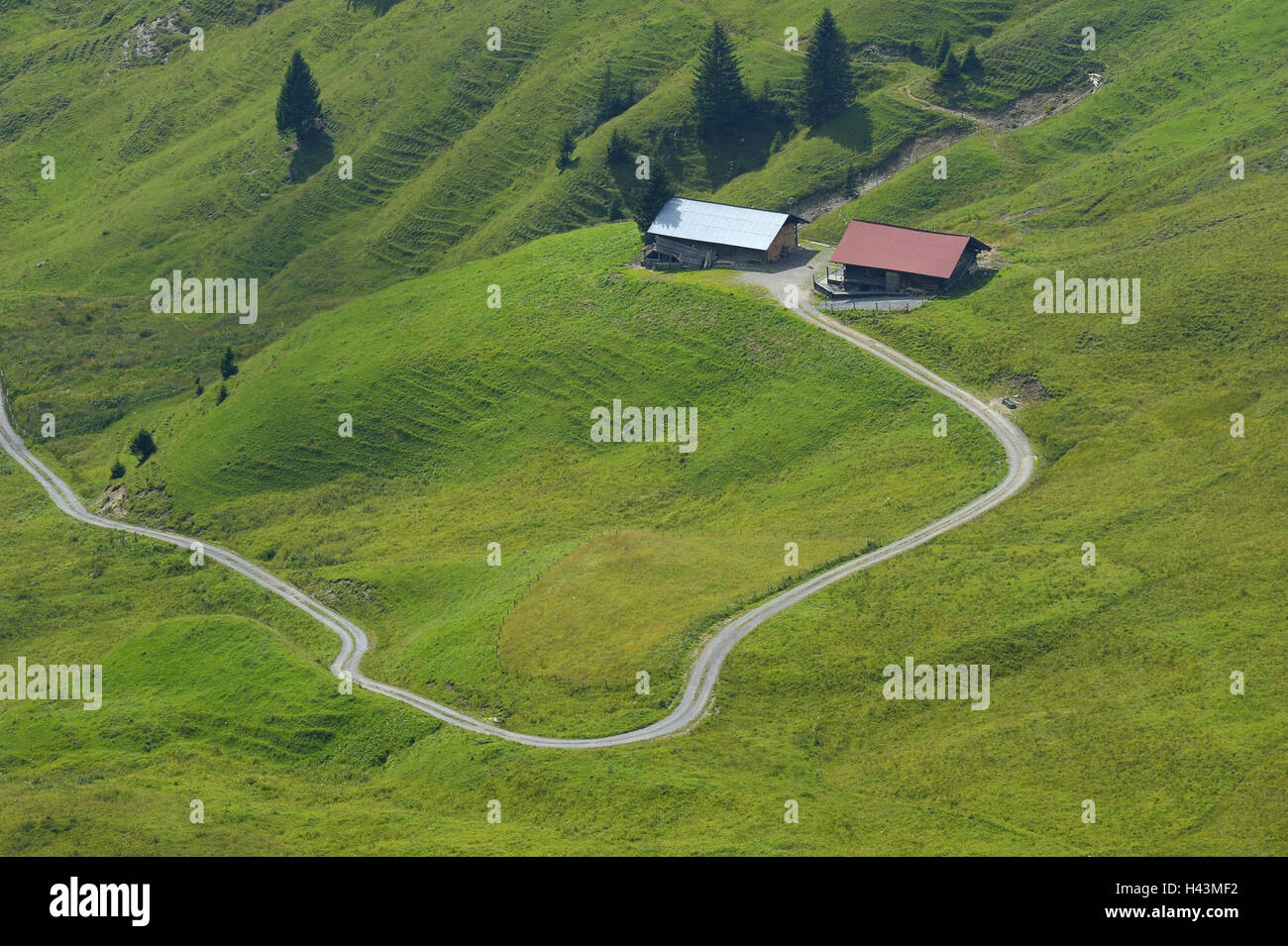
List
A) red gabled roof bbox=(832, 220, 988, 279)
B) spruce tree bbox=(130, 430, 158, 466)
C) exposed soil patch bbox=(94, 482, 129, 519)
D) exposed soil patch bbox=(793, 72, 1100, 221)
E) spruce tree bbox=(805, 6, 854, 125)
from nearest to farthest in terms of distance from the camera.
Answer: red gabled roof bbox=(832, 220, 988, 279) → exposed soil patch bbox=(94, 482, 129, 519) → spruce tree bbox=(130, 430, 158, 466) → exposed soil patch bbox=(793, 72, 1100, 221) → spruce tree bbox=(805, 6, 854, 125)

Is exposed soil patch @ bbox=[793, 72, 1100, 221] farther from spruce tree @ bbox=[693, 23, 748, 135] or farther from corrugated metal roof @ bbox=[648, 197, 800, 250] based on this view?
spruce tree @ bbox=[693, 23, 748, 135]

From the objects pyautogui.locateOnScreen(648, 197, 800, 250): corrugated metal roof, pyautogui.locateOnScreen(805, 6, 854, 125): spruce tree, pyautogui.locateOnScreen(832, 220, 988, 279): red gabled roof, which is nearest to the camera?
pyautogui.locateOnScreen(832, 220, 988, 279): red gabled roof

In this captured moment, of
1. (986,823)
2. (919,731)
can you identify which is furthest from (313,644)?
(986,823)

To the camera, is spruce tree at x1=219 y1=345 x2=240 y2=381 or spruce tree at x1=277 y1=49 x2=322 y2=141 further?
spruce tree at x1=277 y1=49 x2=322 y2=141

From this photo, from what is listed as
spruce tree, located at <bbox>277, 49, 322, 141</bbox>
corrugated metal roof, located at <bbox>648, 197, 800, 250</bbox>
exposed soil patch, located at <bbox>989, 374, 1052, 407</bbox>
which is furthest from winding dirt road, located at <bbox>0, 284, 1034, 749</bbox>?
spruce tree, located at <bbox>277, 49, 322, 141</bbox>

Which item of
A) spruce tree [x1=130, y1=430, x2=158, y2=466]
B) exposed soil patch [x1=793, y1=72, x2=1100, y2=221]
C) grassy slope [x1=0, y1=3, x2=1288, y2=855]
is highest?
exposed soil patch [x1=793, y1=72, x2=1100, y2=221]

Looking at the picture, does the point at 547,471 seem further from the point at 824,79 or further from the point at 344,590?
the point at 824,79
